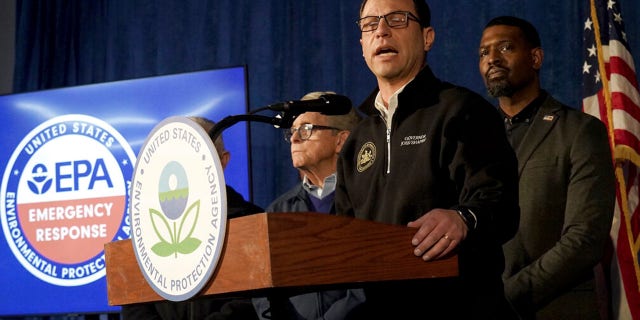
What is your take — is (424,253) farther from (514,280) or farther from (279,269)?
(514,280)

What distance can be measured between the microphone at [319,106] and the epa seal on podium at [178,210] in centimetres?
19

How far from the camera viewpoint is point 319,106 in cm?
163

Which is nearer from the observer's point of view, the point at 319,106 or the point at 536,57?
the point at 319,106

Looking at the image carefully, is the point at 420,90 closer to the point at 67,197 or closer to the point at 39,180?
the point at 67,197

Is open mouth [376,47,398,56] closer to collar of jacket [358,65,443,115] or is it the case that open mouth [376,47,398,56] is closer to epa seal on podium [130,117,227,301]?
collar of jacket [358,65,443,115]

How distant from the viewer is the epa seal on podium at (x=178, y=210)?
142cm

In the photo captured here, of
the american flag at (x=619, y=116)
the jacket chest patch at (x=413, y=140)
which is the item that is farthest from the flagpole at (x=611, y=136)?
the jacket chest patch at (x=413, y=140)

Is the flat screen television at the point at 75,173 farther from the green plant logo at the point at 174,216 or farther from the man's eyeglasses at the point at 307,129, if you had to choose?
the green plant logo at the point at 174,216

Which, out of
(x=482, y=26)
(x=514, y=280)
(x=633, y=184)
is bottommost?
(x=514, y=280)

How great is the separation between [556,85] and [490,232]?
2.48 metres

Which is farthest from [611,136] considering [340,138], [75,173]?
[75,173]

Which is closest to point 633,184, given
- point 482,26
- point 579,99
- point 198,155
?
point 579,99

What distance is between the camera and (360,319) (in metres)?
1.77

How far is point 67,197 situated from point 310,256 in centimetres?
308
